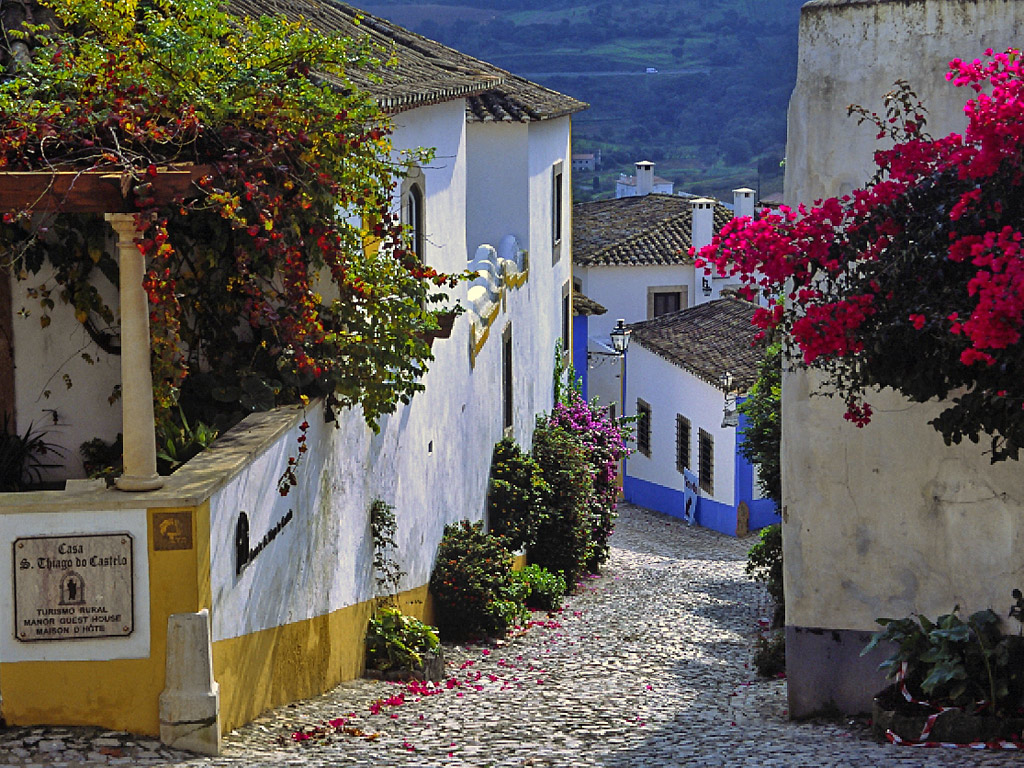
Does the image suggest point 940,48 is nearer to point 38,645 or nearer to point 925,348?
point 925,348

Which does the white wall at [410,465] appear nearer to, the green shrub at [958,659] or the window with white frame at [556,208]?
the window with white frame at [556,208]

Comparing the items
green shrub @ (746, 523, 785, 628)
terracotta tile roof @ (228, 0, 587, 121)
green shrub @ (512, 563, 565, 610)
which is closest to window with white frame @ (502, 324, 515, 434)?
green shrub @ (512, 563, 565, 610)

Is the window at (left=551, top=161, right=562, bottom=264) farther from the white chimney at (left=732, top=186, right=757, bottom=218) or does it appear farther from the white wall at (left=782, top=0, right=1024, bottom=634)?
the white wall at (left=782, top=0, right=1024, bottom=634)

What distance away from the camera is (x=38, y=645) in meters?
6.57

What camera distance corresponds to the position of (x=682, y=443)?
3134 centimetres

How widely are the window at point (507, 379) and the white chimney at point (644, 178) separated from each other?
29598 mm

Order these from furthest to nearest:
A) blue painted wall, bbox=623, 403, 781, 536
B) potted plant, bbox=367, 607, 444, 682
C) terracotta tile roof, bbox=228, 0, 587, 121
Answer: blue painted wall, bbox=623, 403, 781, 536
terracotta tile roof, bbox=228, 0, 587, 121
potted plant, bbox=367, 607, 444, 682

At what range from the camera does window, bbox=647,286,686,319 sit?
130ft

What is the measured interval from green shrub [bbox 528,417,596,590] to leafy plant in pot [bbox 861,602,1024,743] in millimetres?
9821

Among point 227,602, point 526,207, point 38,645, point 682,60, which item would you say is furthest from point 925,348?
point 682,60

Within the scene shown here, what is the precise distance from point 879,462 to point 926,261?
84.5 inches

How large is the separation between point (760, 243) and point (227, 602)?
3336 mm

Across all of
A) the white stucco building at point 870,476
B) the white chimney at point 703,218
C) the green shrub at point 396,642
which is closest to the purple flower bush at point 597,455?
the green shrub at point 396,642

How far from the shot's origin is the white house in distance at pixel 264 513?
6574mm
